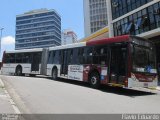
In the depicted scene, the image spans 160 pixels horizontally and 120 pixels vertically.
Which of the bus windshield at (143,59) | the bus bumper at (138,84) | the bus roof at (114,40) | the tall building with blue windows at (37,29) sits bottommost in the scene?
the bus bumper at (138,84)

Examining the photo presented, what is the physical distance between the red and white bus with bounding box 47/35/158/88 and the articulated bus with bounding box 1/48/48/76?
8.03 m

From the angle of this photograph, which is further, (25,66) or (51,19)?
(51,19)

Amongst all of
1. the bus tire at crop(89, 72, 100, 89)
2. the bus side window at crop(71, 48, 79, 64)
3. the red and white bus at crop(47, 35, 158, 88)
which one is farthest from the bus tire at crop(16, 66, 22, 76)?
the bus tire at crop(89, 72, 100, 89)

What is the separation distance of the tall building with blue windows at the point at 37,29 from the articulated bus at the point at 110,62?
408 ft

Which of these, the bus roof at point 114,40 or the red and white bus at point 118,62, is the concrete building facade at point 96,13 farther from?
the bus roof at point 114,40

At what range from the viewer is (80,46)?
64.2 feet

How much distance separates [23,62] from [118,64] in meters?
15.2

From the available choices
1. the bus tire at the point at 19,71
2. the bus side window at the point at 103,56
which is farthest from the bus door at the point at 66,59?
the bus tire at the point at 19,71

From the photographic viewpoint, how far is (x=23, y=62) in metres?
28.7

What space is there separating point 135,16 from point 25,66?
13.0 m

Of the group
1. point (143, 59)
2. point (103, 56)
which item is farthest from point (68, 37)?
point (143, 59)

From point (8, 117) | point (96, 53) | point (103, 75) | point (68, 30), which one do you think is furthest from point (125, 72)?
point (68, 30)

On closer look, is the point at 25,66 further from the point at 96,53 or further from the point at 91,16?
the point at 91,16

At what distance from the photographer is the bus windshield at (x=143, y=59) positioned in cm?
1503
